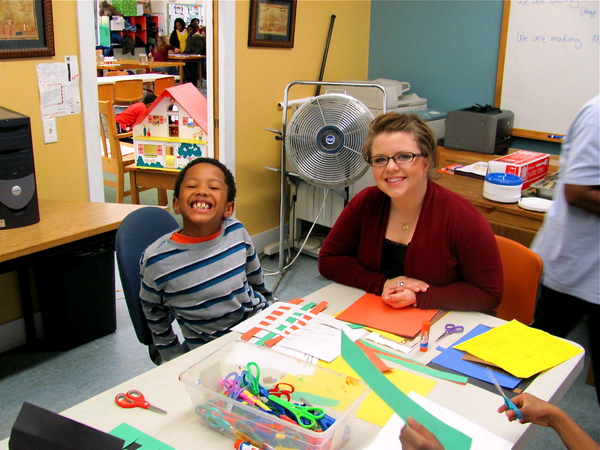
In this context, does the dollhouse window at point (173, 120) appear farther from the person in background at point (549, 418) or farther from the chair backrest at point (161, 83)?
the person in background at point (549, 418)

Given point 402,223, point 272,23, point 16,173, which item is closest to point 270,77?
point 272,23

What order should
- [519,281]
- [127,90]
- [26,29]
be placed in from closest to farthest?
[519,281]
[26,29]
[127,90]

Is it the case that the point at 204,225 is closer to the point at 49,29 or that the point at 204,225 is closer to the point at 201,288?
the point at 201,288

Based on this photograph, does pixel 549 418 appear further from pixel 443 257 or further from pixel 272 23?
pixel 272 23

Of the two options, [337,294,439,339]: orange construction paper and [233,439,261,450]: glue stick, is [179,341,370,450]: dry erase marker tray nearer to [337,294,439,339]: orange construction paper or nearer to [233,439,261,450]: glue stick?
[233,439,261,450]: glue stick

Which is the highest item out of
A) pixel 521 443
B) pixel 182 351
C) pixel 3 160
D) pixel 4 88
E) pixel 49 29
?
pixel 49 29

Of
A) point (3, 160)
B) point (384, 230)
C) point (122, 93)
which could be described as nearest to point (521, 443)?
point (384, 230)

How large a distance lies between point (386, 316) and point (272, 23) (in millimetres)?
2447

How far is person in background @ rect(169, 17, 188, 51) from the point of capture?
878 centimetres

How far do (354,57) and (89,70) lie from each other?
2.07 meters

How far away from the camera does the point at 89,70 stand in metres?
2.60

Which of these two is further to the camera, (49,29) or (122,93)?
(122,93)

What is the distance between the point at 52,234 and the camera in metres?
2.06

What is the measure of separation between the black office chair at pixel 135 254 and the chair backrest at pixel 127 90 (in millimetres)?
4211
